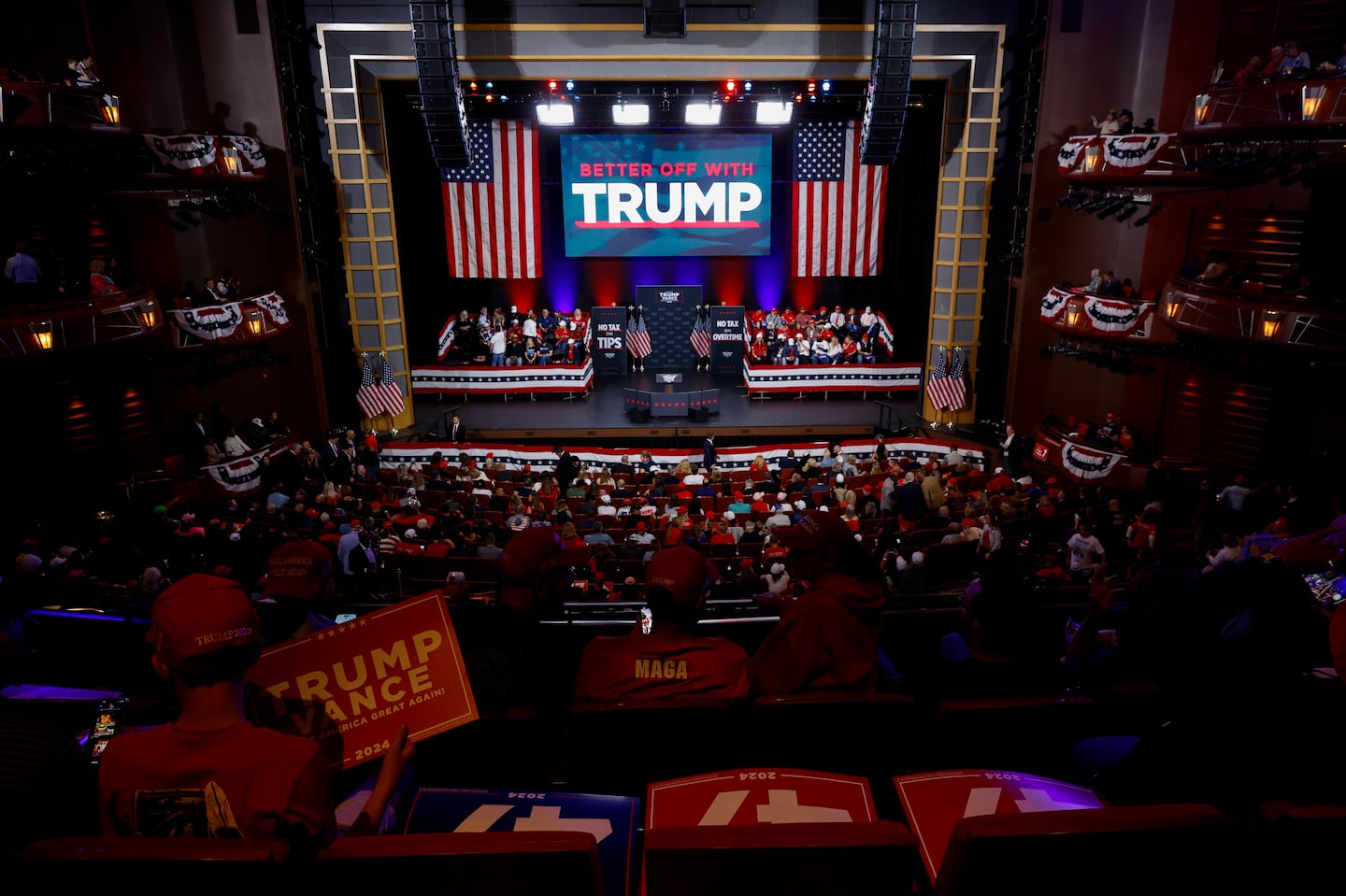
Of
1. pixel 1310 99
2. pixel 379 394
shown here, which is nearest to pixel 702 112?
pixel 379 394

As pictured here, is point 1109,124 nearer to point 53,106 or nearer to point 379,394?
point 379,394

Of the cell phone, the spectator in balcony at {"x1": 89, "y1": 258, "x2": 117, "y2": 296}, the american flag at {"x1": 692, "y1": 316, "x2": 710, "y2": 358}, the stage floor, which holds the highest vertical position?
the spectator in balcony at {"x1": 89, "y1": 258, "x2": 117, "y2": 296}

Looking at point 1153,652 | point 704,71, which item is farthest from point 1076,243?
point 1153,652

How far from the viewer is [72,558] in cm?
1027

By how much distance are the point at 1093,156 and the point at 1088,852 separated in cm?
1570

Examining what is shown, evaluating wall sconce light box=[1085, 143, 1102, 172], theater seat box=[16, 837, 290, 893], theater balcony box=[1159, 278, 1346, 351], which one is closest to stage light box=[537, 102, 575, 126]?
wall sconce light box=[1085, 143, 1102, 172]

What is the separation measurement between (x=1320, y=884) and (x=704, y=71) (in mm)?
19394

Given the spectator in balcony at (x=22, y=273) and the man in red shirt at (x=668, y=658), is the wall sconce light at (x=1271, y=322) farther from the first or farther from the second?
the spectator in balcony at (x=22, y=273)

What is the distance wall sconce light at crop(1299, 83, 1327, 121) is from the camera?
456 inches

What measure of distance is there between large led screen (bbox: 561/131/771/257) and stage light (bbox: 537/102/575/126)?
1.94 meters

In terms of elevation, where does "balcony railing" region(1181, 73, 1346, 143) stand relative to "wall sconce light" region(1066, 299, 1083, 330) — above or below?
above

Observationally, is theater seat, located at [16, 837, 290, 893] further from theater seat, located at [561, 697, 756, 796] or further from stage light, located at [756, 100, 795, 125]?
stage light, located at [756, 100, 795, 125]

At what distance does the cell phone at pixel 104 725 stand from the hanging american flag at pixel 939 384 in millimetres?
19645

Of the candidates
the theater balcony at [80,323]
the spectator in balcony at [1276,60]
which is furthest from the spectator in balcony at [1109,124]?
the theater balcony at [80,323]
